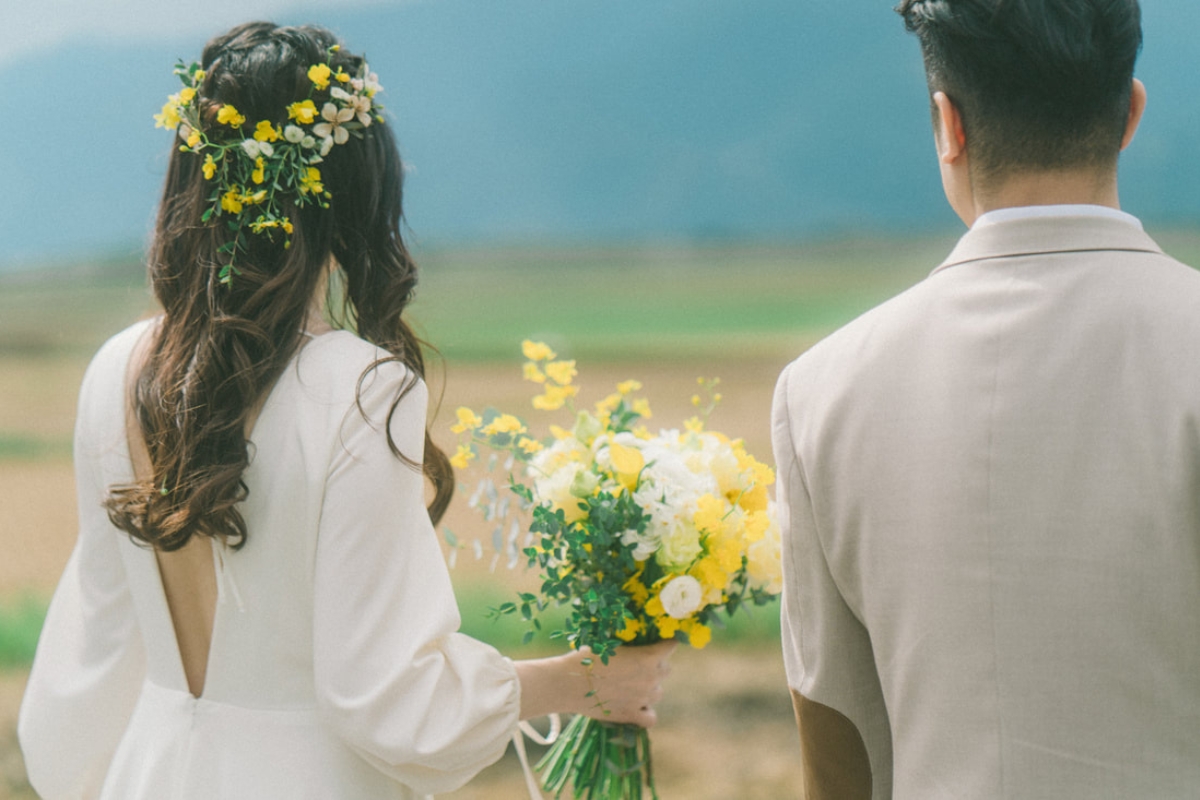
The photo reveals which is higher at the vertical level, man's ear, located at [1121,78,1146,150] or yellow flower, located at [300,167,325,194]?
man's ear, located at [1121,78,1146,150]

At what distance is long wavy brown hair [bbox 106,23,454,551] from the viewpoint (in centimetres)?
115

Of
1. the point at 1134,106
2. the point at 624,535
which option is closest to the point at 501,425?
the point at 624,535

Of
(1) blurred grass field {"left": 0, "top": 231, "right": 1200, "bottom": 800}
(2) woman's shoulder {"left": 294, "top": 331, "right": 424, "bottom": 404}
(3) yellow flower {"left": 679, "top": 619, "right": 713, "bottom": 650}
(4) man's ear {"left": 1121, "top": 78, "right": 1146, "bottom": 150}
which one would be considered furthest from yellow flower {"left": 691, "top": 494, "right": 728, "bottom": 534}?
(1) blurred grass field {"left": 0, "top": 231, "right": 1200, "bottom": 800}

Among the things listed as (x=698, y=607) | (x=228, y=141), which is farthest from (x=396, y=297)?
(x=698, y=607)

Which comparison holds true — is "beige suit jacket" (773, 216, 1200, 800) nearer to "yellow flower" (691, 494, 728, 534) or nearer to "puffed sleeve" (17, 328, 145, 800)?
"yellow flower" (691, 494, 728, 534)

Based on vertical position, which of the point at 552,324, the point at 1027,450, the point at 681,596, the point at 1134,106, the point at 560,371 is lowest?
the point at 552,324

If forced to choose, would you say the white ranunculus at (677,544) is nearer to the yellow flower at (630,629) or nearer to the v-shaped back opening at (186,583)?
the yellow flower at (630,629)

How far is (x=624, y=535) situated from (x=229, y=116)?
70 centimetres

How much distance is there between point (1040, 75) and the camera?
0.91 m

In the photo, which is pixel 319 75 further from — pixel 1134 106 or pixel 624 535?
pixel 1134 106

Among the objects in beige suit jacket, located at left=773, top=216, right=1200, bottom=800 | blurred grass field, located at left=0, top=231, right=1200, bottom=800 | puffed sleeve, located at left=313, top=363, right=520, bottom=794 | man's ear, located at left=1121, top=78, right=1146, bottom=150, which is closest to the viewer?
beige suit jacket, located at left=773, top=216, right=1200, bottom=800

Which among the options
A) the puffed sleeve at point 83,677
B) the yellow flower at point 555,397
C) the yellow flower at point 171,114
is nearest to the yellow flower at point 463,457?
the yellow flower at point 555,397

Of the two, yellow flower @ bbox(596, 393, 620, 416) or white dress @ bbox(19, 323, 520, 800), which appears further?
yellow flower @ bbox(596, 393, 620, 416)

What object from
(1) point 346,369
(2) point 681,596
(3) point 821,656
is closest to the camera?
(3) point 821,656
